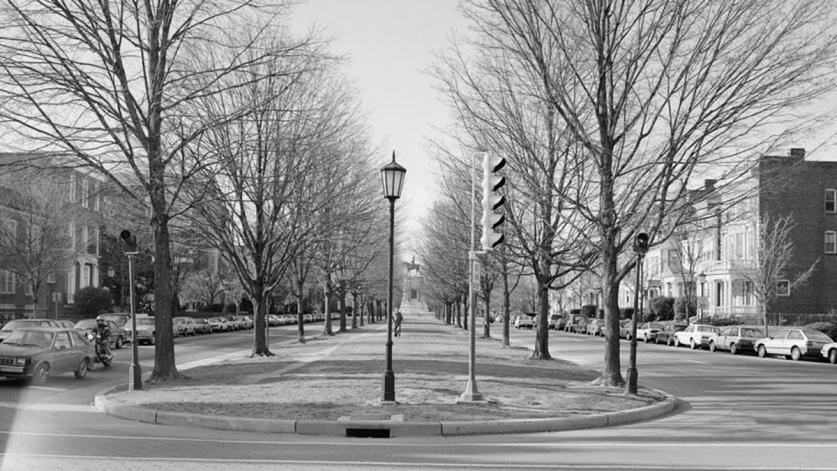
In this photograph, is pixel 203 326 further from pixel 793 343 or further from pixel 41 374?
pixel 41 374

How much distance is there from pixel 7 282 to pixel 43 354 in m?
43.0

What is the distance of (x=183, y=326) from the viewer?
177 ft

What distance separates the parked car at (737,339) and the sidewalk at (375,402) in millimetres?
21064

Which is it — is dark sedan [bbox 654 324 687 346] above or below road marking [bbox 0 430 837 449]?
below

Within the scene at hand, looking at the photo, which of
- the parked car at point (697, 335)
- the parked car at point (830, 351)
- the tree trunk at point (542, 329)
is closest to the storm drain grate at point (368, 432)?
the tree trunk at point (542, 329)

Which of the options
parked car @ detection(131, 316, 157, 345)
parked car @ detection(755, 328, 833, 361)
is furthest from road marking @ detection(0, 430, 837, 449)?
parked car @ detection(131, 316, 157, 345)

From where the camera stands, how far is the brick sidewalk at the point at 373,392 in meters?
13.6

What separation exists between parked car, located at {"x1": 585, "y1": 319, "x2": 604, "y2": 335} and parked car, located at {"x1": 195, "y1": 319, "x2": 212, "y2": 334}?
3030cm

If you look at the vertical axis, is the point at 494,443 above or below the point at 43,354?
below

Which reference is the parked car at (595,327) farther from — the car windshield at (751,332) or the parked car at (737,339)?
the car windshield at (751,332)

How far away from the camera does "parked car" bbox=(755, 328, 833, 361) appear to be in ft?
114

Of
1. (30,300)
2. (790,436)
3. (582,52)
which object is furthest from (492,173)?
(30,300)

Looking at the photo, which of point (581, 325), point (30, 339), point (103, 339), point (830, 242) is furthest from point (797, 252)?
point (30, 339)

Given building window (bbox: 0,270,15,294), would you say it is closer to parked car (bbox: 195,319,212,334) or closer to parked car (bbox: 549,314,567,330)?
parked car (bbox: 195,319,212,334)
